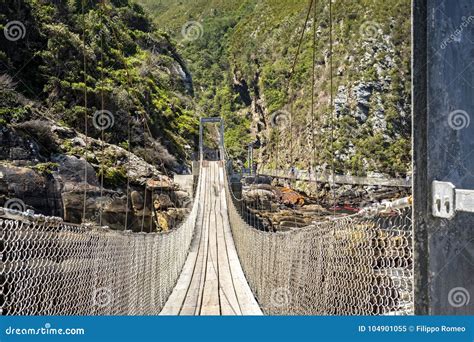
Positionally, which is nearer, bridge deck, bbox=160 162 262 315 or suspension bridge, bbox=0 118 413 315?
suspension bridge, bbox=0 118 413 315

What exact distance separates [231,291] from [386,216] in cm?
422

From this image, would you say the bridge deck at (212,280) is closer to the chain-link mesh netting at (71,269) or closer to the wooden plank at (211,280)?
the wooden plank at (211,280)

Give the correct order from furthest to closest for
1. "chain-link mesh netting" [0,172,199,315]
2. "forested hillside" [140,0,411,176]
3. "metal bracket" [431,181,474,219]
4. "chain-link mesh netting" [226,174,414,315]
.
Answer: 1. "forested hillside" [140,0,411,176]
2. "chain-link mesh netting" [0,172,199,315]
3. "chain-link mesh netting" [226,174,414,315]
4. "metal bracket" [431,181,474,219]

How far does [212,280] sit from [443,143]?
5514mm

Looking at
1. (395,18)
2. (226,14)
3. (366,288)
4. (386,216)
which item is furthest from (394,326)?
(226,14)

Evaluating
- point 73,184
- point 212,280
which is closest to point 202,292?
point 212,280

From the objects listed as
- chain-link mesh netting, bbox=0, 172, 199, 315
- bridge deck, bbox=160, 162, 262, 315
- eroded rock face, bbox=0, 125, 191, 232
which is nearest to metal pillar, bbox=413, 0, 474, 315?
chain-link mesh netting, bbox=0, 172, 199, 315

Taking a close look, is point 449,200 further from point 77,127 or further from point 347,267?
point 77,127

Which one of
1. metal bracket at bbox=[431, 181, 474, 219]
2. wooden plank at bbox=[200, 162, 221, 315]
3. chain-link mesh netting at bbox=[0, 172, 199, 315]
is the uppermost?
metal bracket at bbox=[431, 181, 474, 219]

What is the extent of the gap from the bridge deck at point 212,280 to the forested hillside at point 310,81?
33.1 feet

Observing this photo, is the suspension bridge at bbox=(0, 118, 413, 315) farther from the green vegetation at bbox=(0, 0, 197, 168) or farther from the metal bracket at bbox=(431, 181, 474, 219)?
the green vegetation at bbox=(0, 0, 197, 168)

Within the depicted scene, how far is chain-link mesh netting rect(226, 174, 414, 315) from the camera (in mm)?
1419

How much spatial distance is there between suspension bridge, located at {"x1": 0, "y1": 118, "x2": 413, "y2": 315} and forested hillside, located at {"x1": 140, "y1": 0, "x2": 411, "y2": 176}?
1629 centimetres

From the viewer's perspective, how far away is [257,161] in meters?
40.4
